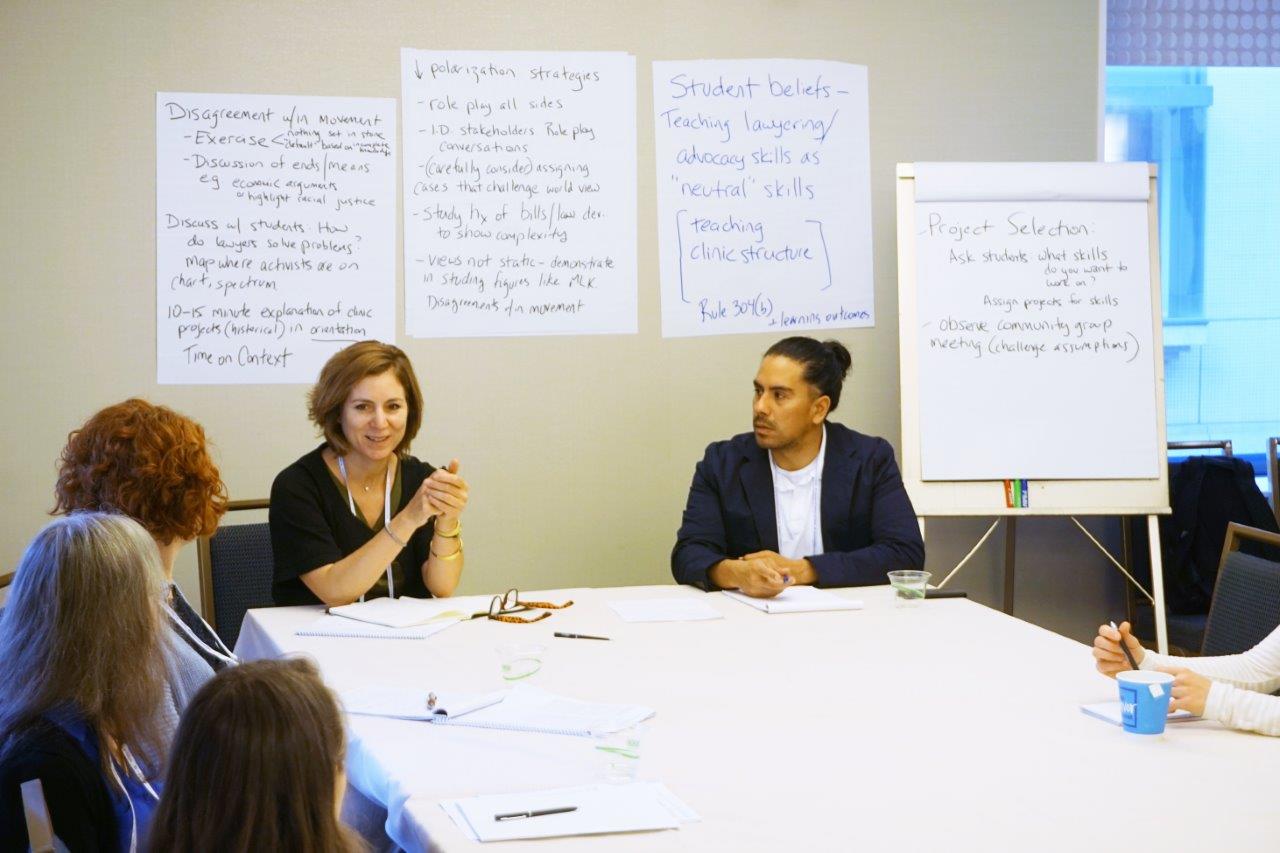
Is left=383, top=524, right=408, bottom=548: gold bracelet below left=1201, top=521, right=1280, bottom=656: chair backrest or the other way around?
the other way around

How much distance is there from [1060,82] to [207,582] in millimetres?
3262

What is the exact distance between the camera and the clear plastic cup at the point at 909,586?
9.21 feet

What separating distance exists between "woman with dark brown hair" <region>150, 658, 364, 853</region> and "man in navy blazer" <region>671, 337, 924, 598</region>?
78.5 inches

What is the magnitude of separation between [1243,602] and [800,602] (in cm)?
91

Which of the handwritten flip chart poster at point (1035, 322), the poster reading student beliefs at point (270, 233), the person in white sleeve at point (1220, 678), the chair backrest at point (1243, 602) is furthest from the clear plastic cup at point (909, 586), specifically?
the poster reading student beliefs at point (270, 233)

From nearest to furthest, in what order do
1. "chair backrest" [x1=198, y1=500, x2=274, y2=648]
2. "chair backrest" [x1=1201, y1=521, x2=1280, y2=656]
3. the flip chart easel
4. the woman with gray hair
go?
the woman with gray hair
"chair backrest" [x1=1201, y1=521, x2=1280, y2=656]
"chair backrest" [x1=198, y1=500, x2=274, y2=648]
the flip chart easel

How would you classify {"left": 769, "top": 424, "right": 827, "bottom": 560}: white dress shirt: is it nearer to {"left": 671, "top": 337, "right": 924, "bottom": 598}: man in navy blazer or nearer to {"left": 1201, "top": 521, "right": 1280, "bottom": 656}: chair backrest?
{"left": 671, "top": 337, "right": 924, "bottom": 598}: man in navy blazer

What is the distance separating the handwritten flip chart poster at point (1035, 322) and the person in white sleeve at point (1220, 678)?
5.74ft

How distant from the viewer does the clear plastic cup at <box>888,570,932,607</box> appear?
9.21ft

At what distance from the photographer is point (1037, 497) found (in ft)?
12.7

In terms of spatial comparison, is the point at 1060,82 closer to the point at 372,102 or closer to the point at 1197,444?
the point at 1197,444

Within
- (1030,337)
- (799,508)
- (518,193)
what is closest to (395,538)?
(799,508)

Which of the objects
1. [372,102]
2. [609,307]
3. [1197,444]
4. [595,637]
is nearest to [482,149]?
[372,102]

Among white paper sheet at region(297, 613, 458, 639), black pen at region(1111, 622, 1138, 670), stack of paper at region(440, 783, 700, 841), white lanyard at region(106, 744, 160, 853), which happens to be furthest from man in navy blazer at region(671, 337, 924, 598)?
white lanyard at region(106, 744, 160, 853)
